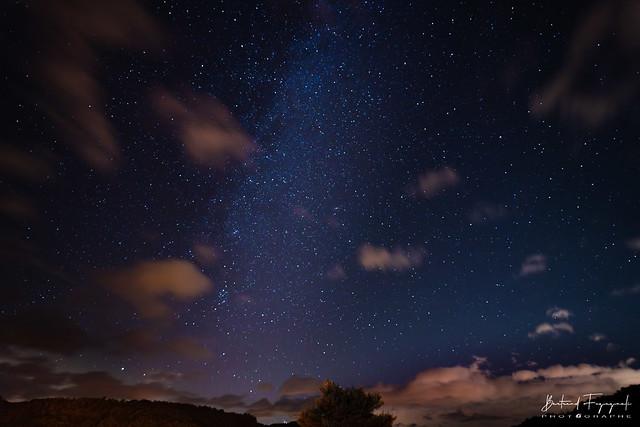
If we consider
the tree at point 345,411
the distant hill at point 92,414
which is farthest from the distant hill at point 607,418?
the distant hill at point 92,414

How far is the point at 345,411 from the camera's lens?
26359 mm

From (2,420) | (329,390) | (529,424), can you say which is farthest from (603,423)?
(2,420)

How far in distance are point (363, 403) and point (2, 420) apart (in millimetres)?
25969

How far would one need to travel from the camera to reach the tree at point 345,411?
26.2 meters

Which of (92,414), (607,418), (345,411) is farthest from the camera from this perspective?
(92,414)

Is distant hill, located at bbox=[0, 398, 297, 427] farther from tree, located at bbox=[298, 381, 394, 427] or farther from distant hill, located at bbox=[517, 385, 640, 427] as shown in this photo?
distant hill, located at bbox=[517, 385, 640, 427]

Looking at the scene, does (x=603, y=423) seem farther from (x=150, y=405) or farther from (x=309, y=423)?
(x=150, y=405)

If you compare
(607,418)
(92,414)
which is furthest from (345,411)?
(92,414)

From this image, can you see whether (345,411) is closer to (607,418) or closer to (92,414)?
(607,418)

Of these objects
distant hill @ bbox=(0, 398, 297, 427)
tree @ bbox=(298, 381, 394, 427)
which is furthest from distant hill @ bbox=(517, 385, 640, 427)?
distant hill @ bbox=(0, 398, 297, 427)

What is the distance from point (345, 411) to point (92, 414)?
778 inches

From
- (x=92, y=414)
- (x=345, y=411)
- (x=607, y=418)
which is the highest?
(x=92, y=414)

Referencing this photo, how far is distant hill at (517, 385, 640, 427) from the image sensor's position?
791 inches

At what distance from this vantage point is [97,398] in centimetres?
3488
